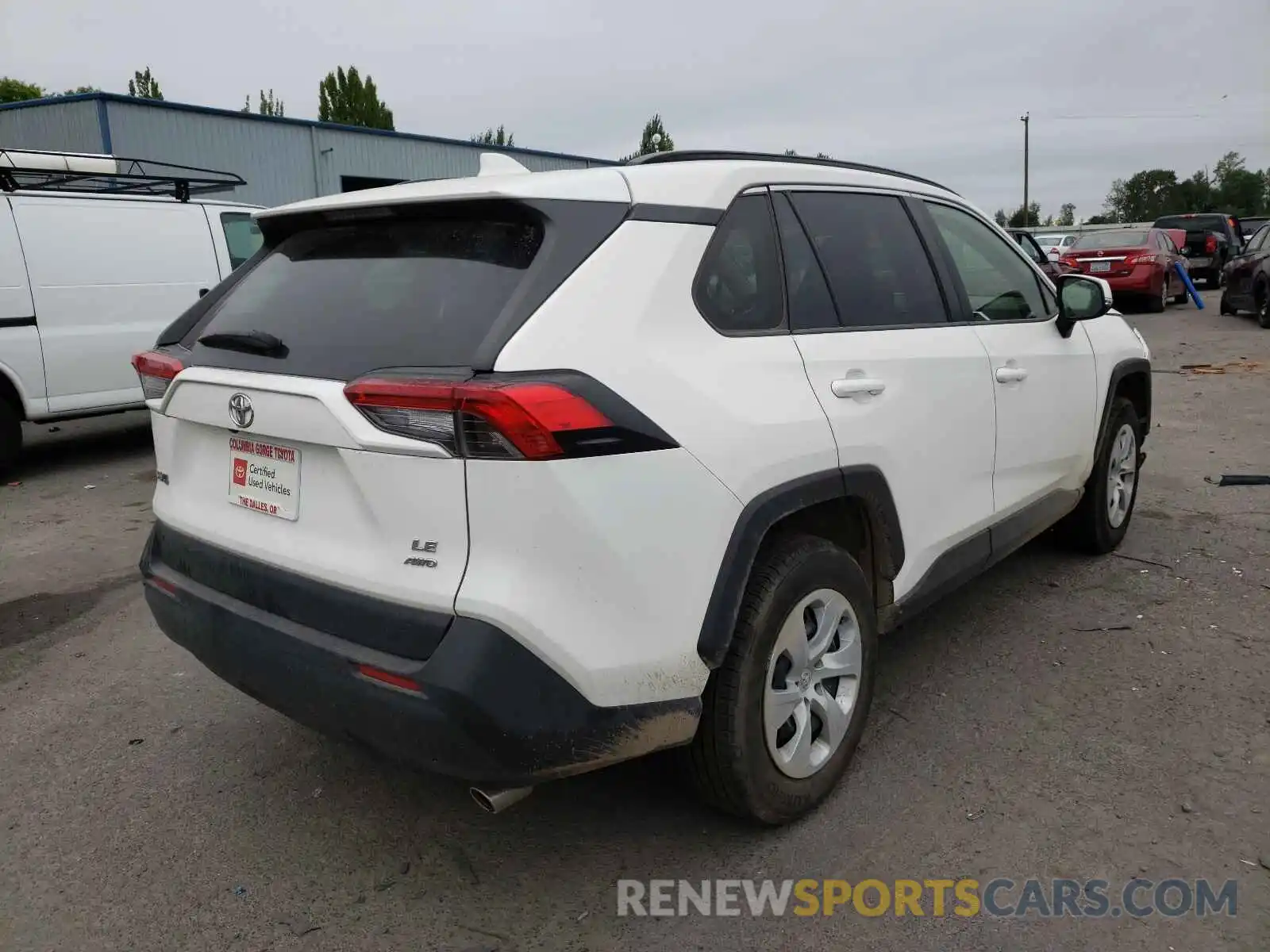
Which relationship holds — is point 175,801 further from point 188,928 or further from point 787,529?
point 787,529

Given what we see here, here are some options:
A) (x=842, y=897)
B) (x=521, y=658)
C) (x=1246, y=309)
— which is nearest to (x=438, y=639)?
(x=521, y=658)

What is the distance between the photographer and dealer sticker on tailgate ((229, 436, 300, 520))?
2.38 meters

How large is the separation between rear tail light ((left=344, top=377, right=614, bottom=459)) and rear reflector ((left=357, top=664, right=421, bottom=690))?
504 millimetres

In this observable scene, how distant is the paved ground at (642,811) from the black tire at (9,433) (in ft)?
11.2

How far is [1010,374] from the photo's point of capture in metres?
3.62

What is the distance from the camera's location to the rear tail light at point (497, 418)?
1998 millimetres

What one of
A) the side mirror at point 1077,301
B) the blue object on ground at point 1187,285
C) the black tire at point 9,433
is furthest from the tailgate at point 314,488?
the blue object on ground at point 1187,285

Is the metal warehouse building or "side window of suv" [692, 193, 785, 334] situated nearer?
"side window of suv" [692, 193, 785, 334]

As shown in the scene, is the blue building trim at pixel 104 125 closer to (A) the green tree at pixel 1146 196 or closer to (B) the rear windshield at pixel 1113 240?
(B) the rear windshield at pixel 1113 240

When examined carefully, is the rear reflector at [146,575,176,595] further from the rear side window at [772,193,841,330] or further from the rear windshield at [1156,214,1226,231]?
the rear windshield at [1156,214,1226,231]

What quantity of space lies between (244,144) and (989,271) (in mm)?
19225

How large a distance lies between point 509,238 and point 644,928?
5.62 feet

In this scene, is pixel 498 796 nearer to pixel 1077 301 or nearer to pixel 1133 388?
pixel 1077 301

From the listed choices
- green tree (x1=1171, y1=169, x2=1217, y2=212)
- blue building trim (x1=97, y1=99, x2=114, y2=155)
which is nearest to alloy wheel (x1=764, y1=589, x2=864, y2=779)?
blue building trim (x1=97, y1=99, x2=114, y2=155)
